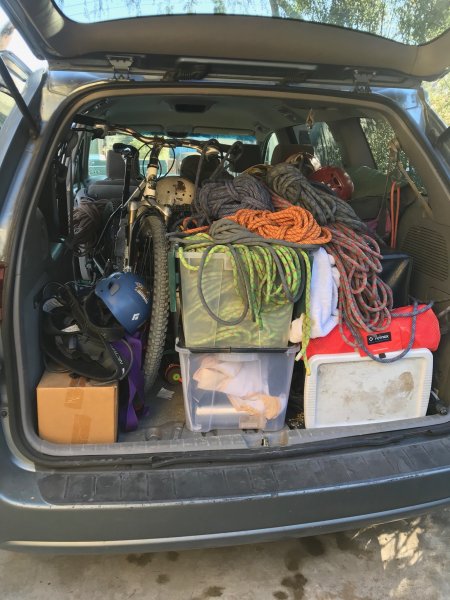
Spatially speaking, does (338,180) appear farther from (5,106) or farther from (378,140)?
(5,106)

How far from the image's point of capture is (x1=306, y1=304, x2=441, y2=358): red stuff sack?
184cm

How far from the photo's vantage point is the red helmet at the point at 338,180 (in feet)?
9.34

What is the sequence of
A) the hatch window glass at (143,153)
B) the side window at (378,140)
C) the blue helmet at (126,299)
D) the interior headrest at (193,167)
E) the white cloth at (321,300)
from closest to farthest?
the white cloth at (321,300), the blue helmet at (126,299), the side window at (378,140), the interior headrest at (193,167), the hatch window glass at (143,153)

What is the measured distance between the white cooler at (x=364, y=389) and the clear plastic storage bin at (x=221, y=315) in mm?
192

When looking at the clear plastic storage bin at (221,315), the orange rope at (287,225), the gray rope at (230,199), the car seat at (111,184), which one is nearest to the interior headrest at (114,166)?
the car seat at (111,184)

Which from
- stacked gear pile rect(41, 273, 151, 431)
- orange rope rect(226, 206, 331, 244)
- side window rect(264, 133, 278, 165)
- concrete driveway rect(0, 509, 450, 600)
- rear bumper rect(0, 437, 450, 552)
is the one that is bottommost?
concrete driveway rect(0, 509, 450, 600)

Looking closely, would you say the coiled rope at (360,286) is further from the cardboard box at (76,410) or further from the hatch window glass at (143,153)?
the hatch window glass at (143,153)

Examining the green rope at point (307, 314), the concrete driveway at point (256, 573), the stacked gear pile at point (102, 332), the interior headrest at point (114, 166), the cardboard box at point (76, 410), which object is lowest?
the concrete driveway at point (256, 573)

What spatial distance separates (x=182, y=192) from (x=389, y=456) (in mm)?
1777

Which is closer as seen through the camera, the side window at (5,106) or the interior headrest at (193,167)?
the side window at (5,106)

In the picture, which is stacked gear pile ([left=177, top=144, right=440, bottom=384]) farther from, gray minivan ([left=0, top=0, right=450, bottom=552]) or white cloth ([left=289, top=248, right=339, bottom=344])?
gray minivan ([left=0, top=0, right=450, bottom=552])

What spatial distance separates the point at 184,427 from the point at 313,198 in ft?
3.69

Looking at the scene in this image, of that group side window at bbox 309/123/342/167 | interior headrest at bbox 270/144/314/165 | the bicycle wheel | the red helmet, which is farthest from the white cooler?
side window at bbox 309/123/342/167

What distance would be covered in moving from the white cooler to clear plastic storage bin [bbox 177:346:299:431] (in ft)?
0.40
